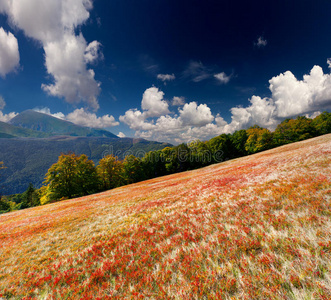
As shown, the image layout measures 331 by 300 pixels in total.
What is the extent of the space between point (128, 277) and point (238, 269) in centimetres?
361

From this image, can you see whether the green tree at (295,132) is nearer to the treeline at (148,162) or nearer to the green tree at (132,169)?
the treeline at (148,162)

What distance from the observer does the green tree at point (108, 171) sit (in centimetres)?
5519

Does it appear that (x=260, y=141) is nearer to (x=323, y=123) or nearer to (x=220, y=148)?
(x=220, y=148)

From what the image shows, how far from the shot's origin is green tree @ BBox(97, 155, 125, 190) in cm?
5519

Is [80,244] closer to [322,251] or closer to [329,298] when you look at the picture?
[329,298]

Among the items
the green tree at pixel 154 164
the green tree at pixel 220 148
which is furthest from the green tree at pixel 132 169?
the green tree at pixel 220 148

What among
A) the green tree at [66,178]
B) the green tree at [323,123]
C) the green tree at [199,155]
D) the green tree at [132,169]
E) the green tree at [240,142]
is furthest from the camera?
the green tree at [240,142]

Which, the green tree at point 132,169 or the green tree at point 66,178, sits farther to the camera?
the green tree at point 132,169

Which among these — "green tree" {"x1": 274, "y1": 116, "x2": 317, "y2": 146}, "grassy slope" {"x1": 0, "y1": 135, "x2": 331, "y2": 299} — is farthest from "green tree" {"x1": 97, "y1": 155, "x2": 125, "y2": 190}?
"green tree" {"x1": 274, "y1": 116, "x2": 317, "y2": 146}

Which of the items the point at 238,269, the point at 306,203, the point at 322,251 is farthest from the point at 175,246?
the point at 306,203

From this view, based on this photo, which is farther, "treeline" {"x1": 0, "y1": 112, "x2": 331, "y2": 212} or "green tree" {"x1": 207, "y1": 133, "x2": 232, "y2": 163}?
"green tree" {"x1": 207, "y1": 133, "x2": 232, "y2": 163}

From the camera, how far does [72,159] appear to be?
42438mm

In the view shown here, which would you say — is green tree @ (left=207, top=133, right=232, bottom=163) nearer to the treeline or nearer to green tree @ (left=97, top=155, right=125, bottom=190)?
the treeline

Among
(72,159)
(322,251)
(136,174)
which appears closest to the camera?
(322,251)
